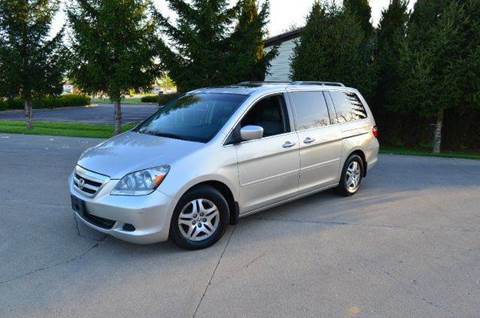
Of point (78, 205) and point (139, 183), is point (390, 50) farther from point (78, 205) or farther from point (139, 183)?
point (78, 205)

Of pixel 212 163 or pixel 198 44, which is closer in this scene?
pixel 212 163

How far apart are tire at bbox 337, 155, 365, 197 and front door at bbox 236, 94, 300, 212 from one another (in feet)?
4.03

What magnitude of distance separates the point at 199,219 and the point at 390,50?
31.9ft

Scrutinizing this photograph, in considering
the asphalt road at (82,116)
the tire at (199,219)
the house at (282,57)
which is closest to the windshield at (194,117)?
the tire at (199,219)

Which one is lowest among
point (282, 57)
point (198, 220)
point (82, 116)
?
point (198, 220)

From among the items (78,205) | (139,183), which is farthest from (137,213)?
(78,205)

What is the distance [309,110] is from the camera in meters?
5.47

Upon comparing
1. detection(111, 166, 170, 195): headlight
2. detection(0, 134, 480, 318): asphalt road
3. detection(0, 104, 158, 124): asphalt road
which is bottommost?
detection(0, 134, 480, 318): asphalt road

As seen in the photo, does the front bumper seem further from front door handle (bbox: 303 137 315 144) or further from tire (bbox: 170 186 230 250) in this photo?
front door handle (bbox: 303 137 315 144)

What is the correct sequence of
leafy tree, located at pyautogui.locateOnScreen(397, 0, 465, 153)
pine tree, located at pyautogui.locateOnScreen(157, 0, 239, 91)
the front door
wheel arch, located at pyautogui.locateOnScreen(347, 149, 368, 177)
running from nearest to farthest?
the front door → wheel arch, located at pyautogui.locateOnScreen(347, 149, 368, 177) → leafy tree, located at pyautogui.locateOnScreen(397, 0, 465, 153) → pine tree, located at pyautogui.locateOnScreen(157, 0, 239, 91)

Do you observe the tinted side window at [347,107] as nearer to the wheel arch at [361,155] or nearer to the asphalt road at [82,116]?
the wheel arch at [361,155]

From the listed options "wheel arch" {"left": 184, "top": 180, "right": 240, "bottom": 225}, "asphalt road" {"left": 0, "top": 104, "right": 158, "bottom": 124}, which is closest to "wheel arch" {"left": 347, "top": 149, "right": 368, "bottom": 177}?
"wheel arch" {"left": 184, "top": 180, "right": 240, "bottom": 225}

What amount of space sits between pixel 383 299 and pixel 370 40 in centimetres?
1036

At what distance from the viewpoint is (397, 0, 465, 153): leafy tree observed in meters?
10.2
